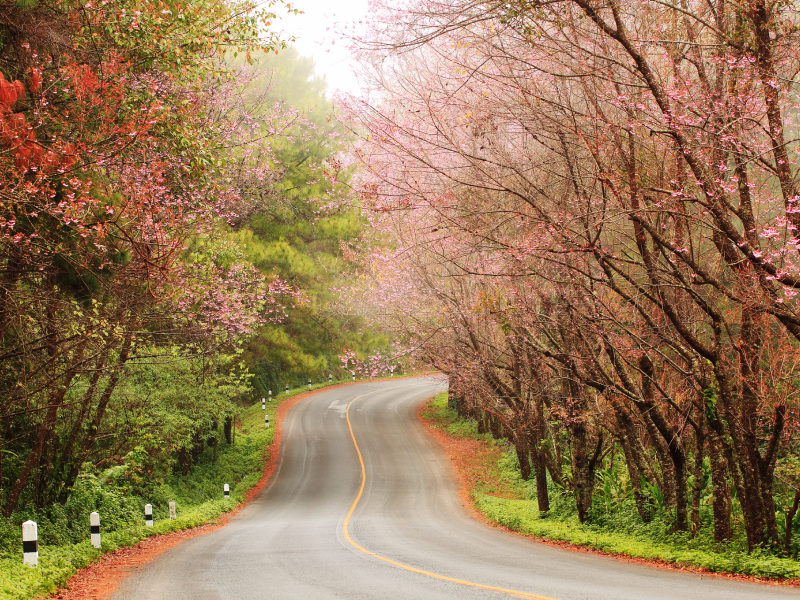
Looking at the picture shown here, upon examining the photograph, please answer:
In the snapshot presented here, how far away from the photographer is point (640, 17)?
8617 mm

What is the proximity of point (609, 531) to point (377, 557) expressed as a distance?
4827mm

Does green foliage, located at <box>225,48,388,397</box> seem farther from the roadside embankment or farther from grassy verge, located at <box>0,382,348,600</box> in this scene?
grassy verge, located at <box>0,382,348,600</box>

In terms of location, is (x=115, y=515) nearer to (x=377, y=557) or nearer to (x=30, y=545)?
(x=30, y=545)

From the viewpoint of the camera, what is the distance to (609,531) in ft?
40.8

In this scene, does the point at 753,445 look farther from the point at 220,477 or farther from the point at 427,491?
the point at 220,477

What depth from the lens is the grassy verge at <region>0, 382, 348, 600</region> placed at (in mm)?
8148

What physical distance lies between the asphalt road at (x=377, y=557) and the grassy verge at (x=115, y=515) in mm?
928

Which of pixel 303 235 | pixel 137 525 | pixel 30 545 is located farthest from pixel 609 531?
pixel 303 235

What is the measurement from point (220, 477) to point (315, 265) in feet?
31.6

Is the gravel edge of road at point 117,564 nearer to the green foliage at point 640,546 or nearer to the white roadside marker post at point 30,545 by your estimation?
the white roadside marker post at point 30,545

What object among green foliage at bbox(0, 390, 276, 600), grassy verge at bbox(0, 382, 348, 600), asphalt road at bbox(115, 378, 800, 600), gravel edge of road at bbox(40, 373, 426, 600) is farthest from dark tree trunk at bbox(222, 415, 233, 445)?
gravel edge of road at bbox(40, 373, 426, 600)

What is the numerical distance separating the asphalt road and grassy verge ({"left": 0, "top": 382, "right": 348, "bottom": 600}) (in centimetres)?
93

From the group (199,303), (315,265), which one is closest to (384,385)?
(315,265)

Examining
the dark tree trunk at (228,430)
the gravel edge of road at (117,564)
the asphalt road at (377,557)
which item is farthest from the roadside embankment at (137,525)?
the asphalt road at (377,557)
